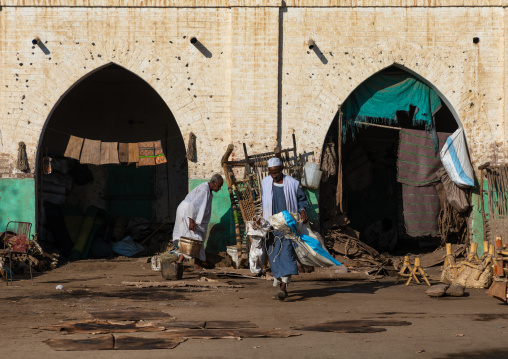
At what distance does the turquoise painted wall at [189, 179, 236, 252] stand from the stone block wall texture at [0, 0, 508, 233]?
15.4 inches

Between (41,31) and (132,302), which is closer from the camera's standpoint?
(132,302)

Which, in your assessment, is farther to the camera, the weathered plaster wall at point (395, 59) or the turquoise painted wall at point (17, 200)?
the weathered plaster wall at point (395, 59)

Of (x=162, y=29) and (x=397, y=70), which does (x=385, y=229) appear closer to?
(x=397, y=70)

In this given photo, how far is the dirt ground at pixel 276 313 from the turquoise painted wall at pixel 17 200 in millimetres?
1439

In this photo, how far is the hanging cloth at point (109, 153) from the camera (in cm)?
1304

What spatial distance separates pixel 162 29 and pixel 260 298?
18.9ft

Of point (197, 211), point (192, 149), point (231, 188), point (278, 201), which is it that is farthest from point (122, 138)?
point (278, 201)

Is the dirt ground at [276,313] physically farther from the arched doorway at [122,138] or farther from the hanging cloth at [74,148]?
the arched doorway at [122,138]

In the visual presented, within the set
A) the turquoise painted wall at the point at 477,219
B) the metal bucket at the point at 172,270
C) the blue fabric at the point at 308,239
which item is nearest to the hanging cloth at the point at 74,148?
the metal bucket at the point at 172,270

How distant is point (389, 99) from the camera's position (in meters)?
13.1

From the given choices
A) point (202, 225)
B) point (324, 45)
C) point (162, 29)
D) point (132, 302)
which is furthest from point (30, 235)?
point (324, 45)

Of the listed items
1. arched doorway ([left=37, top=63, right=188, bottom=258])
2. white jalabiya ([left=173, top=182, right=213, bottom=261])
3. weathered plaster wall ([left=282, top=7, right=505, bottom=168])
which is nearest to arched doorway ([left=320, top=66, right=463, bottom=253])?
weathered plaster wall ([left=282, top=7, right=505, bottom=168])

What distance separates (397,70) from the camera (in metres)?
13.1

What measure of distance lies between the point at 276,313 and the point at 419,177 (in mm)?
6434
